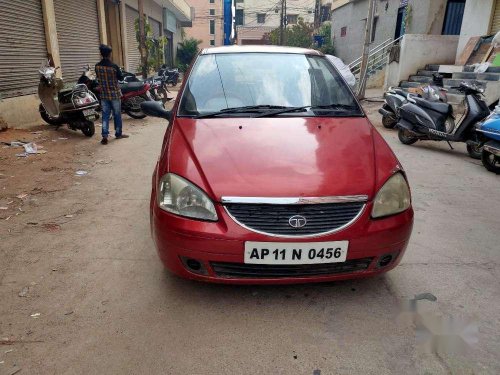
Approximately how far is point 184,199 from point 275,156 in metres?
0.61

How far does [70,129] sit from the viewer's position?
27.0ft

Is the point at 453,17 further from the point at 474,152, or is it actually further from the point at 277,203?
the point at 277,203

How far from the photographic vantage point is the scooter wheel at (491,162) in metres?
5.54

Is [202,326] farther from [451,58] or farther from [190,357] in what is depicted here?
[451,58]

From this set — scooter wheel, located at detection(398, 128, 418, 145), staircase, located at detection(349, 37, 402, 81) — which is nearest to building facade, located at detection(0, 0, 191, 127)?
scooter wheel, located at detection(398, 128, 418, 145)

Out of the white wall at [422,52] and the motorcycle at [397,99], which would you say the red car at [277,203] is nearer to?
the motorcycle at [397,99]

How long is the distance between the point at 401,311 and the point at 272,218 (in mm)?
1004

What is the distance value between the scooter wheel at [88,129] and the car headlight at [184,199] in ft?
19.2

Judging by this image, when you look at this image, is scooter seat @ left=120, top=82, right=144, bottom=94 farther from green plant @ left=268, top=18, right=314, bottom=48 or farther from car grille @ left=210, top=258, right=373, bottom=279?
green plant @ left=268, top=18, right=314, bottom=48

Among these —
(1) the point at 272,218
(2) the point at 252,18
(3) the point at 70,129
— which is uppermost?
(2) the point at 252,18

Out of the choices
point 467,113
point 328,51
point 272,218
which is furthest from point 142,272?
point 328,51

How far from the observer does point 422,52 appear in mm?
12984

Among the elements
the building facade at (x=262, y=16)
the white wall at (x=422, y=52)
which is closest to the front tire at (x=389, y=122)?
the white wall at (x=422, y=52)

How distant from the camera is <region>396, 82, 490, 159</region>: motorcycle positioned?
626 centimetres
